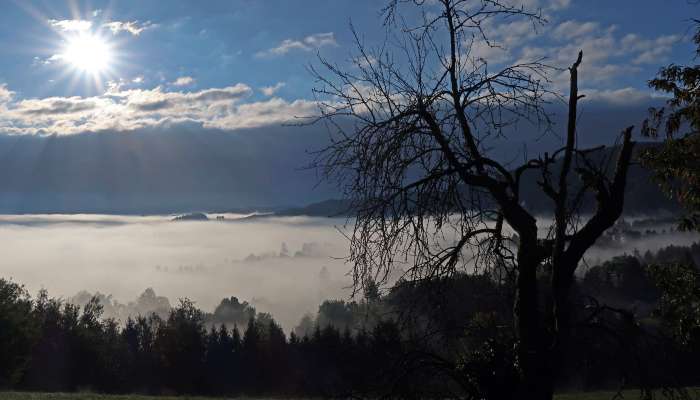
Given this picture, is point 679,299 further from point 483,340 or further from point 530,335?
point 530,335

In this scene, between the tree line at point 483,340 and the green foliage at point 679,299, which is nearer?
the tree line at point 483,340

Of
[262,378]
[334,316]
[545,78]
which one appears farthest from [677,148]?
[334,316]

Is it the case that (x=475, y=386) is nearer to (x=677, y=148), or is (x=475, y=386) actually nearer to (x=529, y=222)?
(x=529, y=222)

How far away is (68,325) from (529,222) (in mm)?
77271

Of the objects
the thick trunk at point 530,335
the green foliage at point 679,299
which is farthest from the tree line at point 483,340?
the thick trunk at point 530,335

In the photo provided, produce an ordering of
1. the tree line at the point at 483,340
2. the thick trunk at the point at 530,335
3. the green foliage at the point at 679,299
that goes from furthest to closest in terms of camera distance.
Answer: the green foliage at the point at 679,299, the tree line at the point at 483,340, the thick trunk at the point at 530,335

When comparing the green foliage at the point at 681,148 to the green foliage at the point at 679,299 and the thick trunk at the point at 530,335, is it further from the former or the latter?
the thick trunk at the point at 530,335

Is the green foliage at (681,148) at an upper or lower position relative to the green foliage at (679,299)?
upper

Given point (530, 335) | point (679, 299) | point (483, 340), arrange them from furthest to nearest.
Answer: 1. point (679, 299)
2. point (483, 340)
3. point (530, 335)

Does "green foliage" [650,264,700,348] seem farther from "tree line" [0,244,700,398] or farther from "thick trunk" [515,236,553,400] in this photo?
"thick trunk" [515,236,553,400]

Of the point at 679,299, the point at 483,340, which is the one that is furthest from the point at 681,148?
the point at 483,340

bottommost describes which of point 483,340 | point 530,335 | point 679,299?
point 679,299

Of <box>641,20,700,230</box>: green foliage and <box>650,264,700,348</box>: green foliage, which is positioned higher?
<box>641,20,700,230</box>: green foliage

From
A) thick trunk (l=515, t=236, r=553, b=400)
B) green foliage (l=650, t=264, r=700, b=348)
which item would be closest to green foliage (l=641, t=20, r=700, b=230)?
green foliage (l=650, t=264, r=700, b=348)
